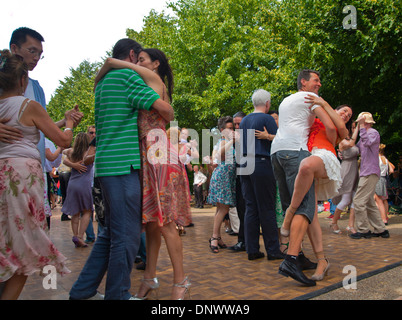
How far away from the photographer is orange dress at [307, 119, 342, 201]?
3.59 metres

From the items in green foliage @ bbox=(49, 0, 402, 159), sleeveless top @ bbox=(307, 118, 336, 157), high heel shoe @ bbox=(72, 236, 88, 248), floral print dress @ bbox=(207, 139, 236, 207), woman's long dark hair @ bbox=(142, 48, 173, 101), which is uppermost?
green foliage @ bbox=(49, 0, 402, 159)

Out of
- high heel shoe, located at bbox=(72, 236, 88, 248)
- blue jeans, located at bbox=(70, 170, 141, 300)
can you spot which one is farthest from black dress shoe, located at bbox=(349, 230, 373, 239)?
blue jeans, located at bbox=(70, 170, 141, 300)

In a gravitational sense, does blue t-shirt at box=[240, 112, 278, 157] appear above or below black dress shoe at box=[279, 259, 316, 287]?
above

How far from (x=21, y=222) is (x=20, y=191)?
8.7 inches

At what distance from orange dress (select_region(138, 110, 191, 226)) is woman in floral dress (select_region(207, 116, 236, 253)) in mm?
2462

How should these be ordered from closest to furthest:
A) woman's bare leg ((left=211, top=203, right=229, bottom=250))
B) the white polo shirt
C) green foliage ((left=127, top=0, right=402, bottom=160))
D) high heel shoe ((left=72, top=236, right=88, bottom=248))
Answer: the white polo shirt → woman's bare leg ((left=211, top=203, right=229, bottom=250)) → high heel shoe ((left=72, top=236, right=88, bottom=248)) → green foliage ((left=127, top=0, right=402, bottom=160))

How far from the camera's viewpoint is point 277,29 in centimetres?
1517

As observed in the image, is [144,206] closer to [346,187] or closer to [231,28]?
[346,187]

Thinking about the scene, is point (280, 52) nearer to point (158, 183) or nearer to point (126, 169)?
point (158, 183)

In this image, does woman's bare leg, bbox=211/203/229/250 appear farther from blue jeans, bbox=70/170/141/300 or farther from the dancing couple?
blue jeans, bbox=70/170/141/300

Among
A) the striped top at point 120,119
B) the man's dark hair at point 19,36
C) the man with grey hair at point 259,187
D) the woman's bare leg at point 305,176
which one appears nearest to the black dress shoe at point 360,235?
the man with grey hair at point 259,187
